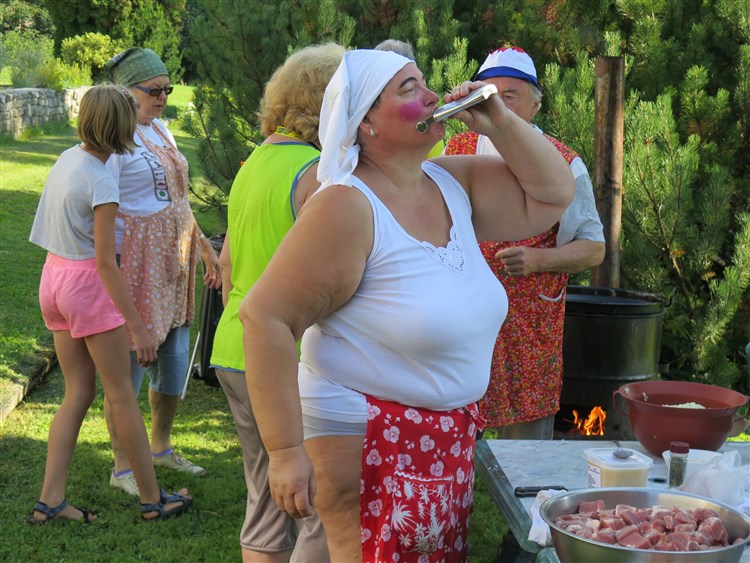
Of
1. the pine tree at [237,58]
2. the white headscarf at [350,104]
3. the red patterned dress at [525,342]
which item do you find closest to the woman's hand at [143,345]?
the red patterned dress at [525,342]

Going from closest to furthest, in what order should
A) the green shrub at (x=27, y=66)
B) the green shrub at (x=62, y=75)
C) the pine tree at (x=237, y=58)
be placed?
the pine tree at (x=237, y=58), the green shrub at (x=27, y=66), the green shrub at (x=62, y=75)

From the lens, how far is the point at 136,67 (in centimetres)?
455

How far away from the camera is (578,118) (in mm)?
5496

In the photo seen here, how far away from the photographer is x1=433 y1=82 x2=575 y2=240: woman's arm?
7.53 feet

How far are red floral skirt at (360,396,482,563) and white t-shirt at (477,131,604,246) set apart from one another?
1527mm

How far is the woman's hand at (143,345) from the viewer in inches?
157

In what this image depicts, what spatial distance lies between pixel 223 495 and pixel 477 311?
2866mm

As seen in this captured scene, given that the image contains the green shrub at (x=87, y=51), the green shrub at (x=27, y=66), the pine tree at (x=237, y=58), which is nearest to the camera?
the pine tree at (x=237, y=58)

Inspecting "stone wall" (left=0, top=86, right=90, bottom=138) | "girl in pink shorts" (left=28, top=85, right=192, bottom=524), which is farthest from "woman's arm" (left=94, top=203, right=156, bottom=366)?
"stone wall" (left=0, top=86, right=90, bottom=138)

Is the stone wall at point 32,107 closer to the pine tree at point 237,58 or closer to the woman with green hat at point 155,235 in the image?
the pine tree at point 237,58

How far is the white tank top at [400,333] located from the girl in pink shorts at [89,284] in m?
1.92

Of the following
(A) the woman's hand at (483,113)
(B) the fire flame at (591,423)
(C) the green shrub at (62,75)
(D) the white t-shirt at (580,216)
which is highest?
(C) the green shrub at (62,75)

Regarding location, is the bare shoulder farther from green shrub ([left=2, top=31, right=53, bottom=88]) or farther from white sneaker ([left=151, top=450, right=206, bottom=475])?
green shrub ([left=2, top=31, right=53, bottom=88])

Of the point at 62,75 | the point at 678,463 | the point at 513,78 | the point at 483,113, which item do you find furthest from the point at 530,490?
the point at 62,75
